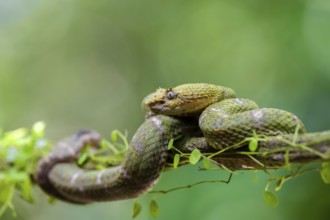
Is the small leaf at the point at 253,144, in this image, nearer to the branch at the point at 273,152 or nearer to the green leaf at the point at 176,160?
the branch at the point at 273,152

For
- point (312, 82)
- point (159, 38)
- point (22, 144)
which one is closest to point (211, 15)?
point (159, 38)

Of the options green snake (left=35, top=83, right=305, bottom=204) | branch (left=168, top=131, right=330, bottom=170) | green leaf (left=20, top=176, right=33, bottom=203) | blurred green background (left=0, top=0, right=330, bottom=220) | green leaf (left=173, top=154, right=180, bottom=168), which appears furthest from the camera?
blurred green background (left=0, top=0, right=330, bottom=220)

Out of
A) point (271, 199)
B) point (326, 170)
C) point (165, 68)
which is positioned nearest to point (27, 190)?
point (271, 199)

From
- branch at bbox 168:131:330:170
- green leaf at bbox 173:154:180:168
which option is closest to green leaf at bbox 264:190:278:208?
branch at bbox 168:131:330:170

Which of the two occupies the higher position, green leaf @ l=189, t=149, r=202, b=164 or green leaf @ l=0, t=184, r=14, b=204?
green leaf @ l=189, t=149, r=202, b=164

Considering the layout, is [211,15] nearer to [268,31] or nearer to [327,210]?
[268,31]

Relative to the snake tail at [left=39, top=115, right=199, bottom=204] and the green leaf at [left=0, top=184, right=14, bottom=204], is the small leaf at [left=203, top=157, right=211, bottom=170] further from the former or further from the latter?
the green leaf at [left=0, top=184, right=14, bottom=204]
